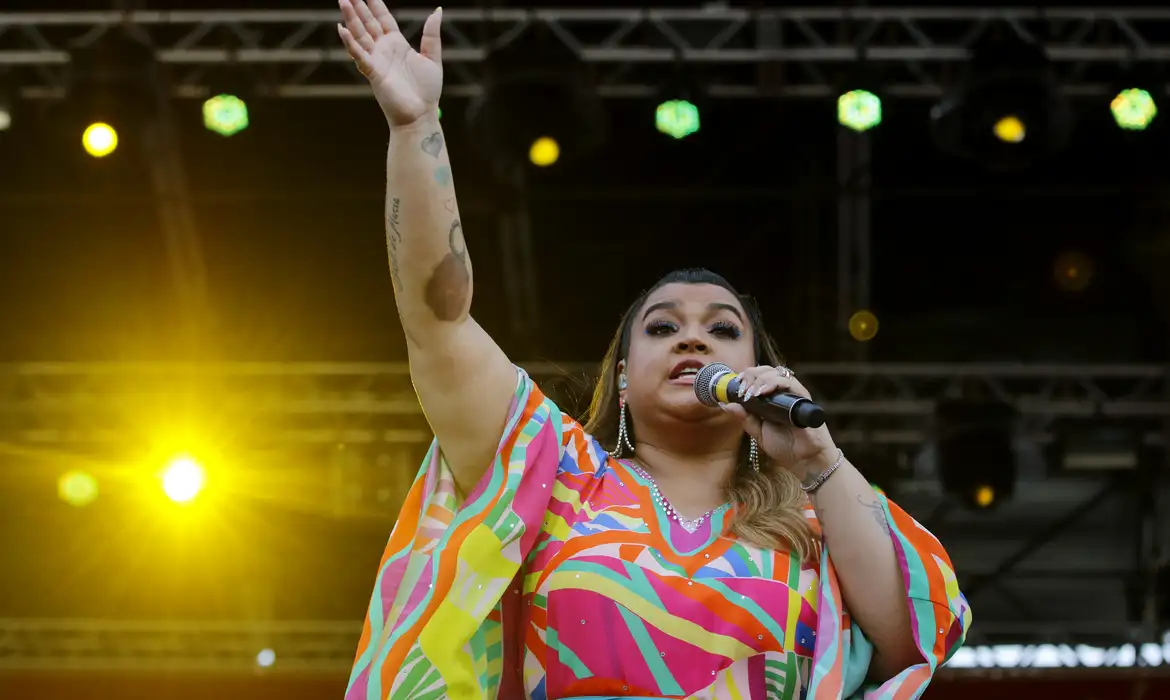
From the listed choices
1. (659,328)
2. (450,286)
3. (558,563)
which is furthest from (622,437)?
(450,286)

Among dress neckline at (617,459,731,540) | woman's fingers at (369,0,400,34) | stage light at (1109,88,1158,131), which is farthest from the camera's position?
stage light at (1109,88,1158,131)

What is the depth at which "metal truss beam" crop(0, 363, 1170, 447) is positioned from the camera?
21.0 feet

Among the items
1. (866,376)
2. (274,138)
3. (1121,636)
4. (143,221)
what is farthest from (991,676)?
(143,221)

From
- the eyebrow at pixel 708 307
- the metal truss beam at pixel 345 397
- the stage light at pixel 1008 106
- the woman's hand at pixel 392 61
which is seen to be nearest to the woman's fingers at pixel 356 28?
the woman's hand at pixel 392 61

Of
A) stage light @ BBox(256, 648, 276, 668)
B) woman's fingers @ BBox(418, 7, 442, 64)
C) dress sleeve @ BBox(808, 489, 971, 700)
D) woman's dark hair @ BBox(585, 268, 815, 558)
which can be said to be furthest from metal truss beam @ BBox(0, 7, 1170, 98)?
dress sleeve @ BBox(808, 489, 971, 700)

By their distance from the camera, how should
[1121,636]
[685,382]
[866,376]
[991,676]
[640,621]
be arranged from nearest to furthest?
[640,621] < [685,382] < [991,676] < [866,376] < [1121,636]

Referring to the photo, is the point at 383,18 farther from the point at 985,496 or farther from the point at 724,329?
the point at 985,496

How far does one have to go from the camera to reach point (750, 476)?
1.96 metres

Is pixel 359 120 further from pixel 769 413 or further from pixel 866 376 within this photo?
pixel 769 413

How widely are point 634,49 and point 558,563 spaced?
3927 mm

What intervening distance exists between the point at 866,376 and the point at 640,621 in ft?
16.3

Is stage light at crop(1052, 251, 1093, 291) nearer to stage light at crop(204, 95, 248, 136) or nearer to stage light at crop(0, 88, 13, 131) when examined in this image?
stage light at crop(204, 95, 248, 136)

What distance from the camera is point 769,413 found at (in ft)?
5.59

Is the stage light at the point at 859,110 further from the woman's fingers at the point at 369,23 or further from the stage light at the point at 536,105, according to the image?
the woman's fingers at the point at 369,23
